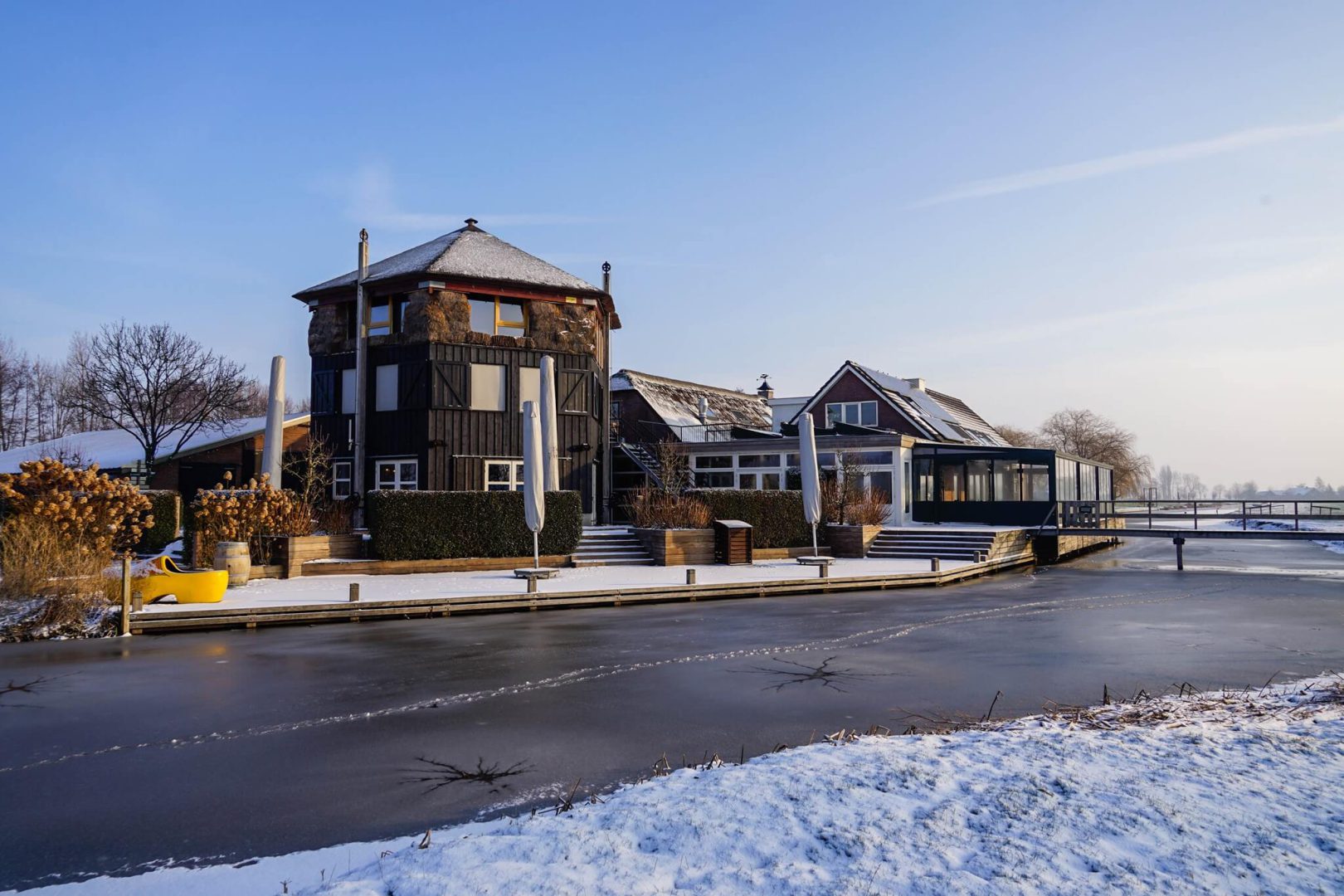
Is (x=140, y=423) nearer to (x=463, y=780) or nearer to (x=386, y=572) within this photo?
(x=386, y=572)

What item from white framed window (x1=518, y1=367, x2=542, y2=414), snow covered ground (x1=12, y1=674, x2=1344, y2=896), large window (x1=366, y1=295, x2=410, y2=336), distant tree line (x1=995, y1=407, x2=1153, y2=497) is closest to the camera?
snow covered ground (x1=12, y1=674, x2=1344, y2=896)


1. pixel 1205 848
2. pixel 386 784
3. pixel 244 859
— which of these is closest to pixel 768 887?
pixel 1205 848

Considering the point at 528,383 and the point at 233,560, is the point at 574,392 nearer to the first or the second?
the point at 528,383

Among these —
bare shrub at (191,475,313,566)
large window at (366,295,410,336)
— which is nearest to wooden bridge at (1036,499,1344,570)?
bare shrub at (191,475,313,566)

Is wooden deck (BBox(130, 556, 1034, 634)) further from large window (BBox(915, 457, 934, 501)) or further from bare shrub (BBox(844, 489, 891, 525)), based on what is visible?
large window (BBox(915, 457, 934, 501))

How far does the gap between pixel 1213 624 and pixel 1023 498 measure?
19345 millimetres

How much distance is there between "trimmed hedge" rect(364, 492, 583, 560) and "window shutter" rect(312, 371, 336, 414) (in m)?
8.09

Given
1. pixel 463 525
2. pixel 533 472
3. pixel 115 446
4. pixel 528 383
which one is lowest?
pixel 463 525

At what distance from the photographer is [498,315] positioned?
25.5 m

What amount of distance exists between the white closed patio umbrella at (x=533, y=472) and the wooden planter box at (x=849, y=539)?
9666 mm

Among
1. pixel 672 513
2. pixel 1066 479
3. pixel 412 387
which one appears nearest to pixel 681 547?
pixel 672 513

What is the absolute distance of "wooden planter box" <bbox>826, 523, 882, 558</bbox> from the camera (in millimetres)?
23953

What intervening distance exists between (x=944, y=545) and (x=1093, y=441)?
42445mm

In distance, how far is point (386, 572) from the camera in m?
18.1
